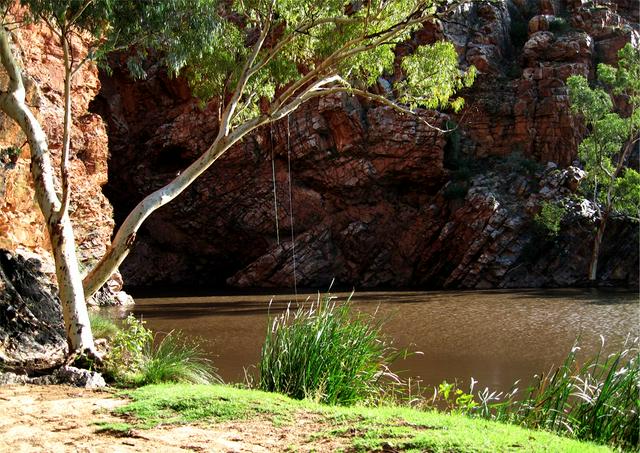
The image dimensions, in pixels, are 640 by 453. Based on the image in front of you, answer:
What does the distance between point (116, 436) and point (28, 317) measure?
514cm

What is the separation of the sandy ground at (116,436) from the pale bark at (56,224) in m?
1.57

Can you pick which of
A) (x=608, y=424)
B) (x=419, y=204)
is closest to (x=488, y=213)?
(x=419, y=204)

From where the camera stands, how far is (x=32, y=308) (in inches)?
341

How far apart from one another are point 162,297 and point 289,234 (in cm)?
731

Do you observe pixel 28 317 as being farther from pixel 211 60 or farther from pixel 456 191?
pixel 456 191

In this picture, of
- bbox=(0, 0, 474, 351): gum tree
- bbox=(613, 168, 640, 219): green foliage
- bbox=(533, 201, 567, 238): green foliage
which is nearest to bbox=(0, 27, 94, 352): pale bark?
bbox=(0, 0, 474, 351): gum tree

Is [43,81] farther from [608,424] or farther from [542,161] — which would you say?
[542,161]

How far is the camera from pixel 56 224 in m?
6.59

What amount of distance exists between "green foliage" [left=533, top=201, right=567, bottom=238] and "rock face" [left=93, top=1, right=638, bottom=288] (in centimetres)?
107

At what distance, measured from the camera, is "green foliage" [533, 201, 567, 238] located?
928 inches

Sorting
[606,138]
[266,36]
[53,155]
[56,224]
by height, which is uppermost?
[606,138]

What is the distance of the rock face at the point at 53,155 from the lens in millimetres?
10828

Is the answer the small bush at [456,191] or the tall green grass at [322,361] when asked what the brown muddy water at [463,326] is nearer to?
the tall green grass at [322,361]

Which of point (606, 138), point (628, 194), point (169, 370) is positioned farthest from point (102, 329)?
point (606, 138)
